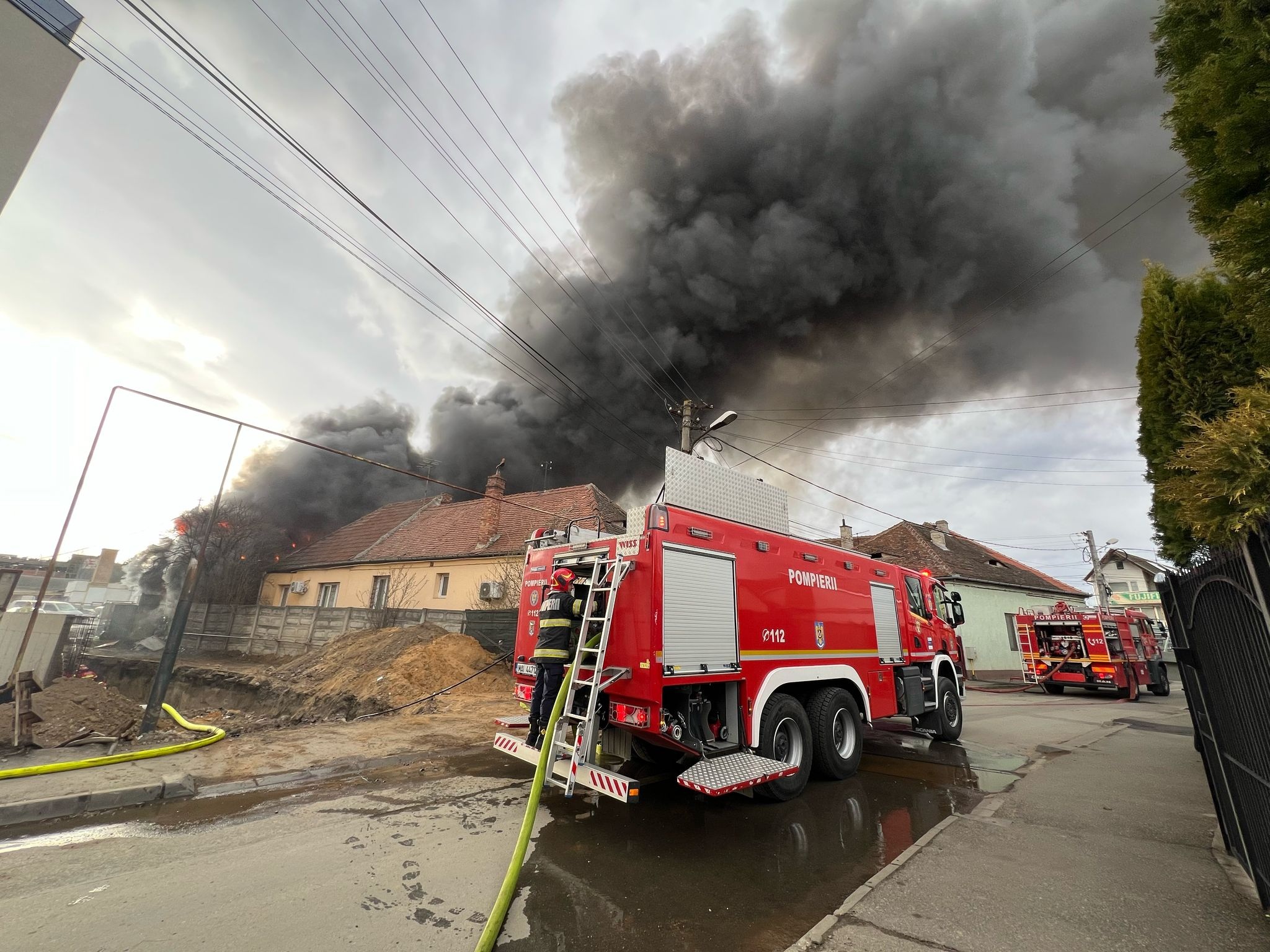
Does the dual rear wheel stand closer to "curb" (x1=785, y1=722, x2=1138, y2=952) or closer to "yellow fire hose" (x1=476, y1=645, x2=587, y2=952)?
"curb" (x1=785, y1=722, x2=1138, y2=952)

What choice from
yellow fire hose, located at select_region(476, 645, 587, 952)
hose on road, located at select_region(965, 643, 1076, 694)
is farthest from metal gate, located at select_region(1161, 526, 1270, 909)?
hose on road, located at select_region(965, 643, 1076, 694)

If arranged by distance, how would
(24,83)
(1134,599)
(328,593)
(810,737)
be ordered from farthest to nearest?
1. (1134,599)
2. (328,593)
3. (810,737)
4. (24,83)

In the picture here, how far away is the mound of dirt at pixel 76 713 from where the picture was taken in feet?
21.3

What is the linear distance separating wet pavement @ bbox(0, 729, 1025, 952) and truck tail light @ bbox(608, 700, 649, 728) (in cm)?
87

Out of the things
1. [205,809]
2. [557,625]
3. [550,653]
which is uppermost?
[557,625]

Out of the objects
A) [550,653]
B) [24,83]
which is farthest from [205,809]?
[24,83]

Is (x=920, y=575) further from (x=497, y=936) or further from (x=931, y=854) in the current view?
(x=497, y=936)

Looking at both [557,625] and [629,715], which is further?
[557,625]

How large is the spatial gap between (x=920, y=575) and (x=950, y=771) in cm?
312

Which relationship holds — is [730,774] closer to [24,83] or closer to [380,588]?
[24,83]

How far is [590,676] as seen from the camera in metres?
4.93

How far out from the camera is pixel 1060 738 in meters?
9.00

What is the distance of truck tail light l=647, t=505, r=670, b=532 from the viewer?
4887mm

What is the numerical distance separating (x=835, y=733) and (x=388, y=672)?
10.2 m
